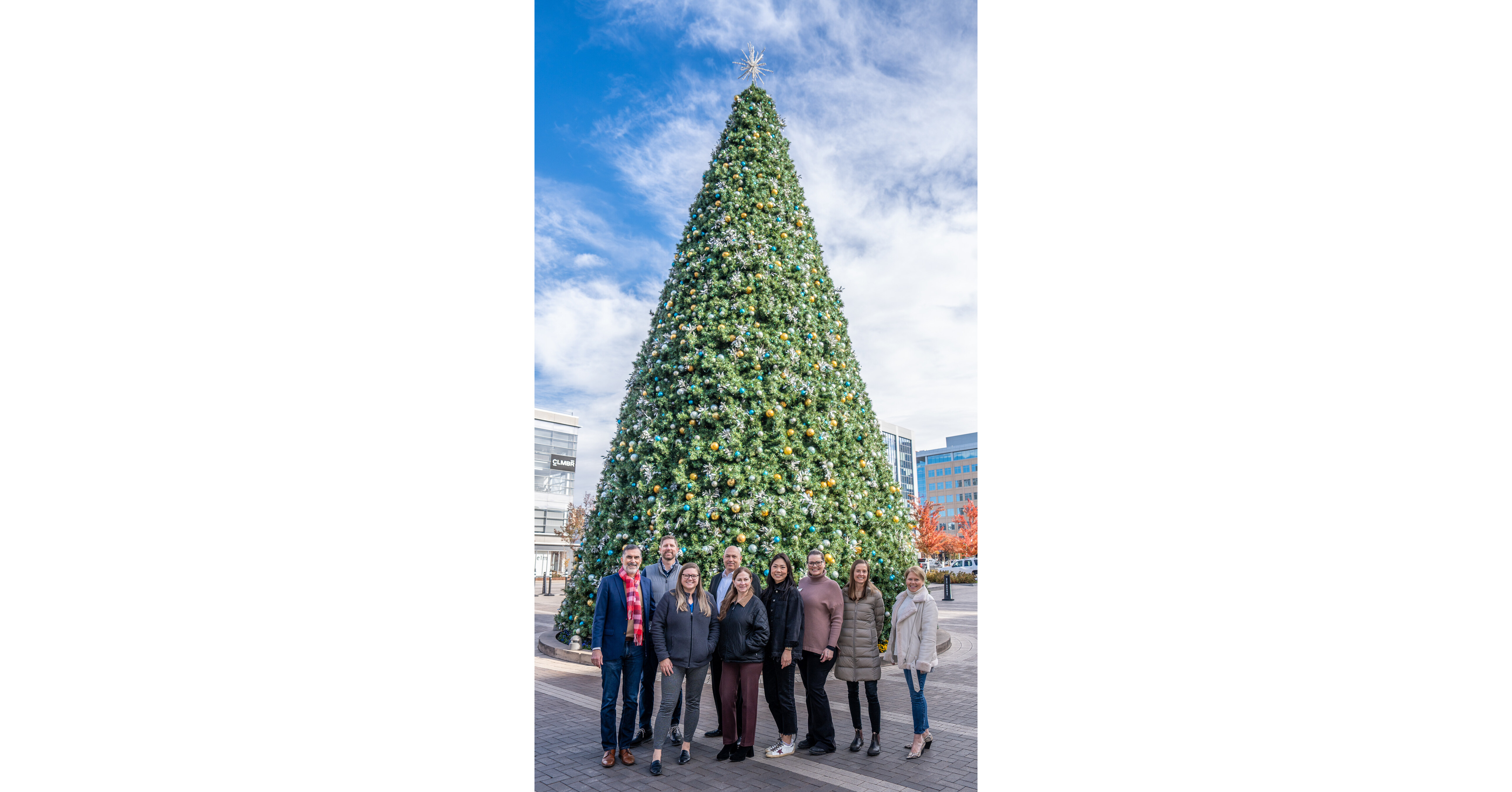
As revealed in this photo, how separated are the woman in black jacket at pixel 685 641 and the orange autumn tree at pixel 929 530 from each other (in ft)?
79.1

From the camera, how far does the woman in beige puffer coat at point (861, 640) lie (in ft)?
17.4

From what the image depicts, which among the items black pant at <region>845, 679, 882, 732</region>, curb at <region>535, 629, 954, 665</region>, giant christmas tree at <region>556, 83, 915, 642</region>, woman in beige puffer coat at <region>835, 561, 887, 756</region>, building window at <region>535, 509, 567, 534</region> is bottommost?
building window at <region>535, 509, 567, 534</region>

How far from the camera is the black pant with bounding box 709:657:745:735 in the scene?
525cm

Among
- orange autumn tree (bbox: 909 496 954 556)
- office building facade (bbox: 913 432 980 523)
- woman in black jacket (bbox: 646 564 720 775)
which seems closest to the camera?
woman in black jacket (bbox: 646 564 720 775)

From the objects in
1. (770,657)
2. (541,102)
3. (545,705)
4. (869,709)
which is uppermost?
(541,102)

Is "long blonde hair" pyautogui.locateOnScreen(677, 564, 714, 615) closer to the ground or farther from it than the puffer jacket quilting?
farther from it

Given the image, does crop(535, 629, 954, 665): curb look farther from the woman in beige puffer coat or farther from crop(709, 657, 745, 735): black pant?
crop(709, 657, 745, 735): black pant

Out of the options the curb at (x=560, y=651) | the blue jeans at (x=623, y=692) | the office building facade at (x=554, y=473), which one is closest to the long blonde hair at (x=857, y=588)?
the blue jeans at (x=623, y=692)

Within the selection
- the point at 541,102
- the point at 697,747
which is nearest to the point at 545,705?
the point at 697,747

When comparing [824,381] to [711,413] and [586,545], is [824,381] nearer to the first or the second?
[711,413]

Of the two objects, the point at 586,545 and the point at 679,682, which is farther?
the point at 586,545

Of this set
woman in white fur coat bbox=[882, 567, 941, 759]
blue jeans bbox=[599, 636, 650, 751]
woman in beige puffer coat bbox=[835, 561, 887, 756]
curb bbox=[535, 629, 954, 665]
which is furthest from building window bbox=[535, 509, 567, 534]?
woman in white fur coat bbox=[882, 567, 941, 759]
